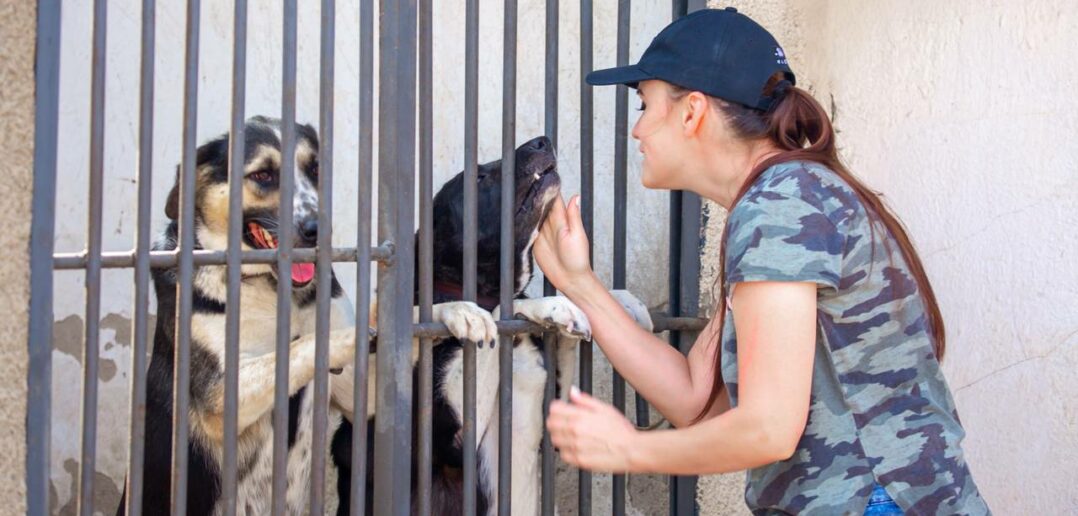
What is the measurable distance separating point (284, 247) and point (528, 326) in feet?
2.60

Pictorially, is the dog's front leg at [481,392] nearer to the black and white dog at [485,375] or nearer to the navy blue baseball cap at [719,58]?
the black and white dog at [485,375]

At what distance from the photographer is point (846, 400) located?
2121 millimetres

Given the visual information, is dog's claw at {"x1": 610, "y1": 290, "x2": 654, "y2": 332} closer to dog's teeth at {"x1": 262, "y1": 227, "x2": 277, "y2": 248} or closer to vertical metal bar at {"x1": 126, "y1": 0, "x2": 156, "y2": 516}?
dog's teeth at {"x1": 262, "y1": 227, "x2": 277, "y2": 248}

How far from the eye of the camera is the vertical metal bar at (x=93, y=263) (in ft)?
7.86

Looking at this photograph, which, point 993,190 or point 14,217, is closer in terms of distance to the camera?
point 14,217

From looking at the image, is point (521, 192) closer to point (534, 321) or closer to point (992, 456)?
point (534, 321)

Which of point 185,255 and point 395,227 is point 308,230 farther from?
point 185,255

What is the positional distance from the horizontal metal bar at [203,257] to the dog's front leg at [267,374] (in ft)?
0.99

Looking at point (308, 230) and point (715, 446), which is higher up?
point (308, 230)

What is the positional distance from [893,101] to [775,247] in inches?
65.6

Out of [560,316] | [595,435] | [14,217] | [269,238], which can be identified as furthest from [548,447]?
[14,217]

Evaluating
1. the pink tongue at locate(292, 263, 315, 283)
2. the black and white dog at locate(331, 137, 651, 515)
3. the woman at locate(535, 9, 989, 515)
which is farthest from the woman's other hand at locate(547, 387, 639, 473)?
the pink tongue at locate(292, 263, 315, 283)

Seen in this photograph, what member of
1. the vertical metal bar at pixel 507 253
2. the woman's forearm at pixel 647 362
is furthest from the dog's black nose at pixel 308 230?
the woman's forearm at pixel 647 362

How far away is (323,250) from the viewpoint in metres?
2.73
